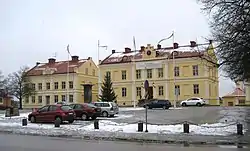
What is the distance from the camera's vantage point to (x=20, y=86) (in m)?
89.0

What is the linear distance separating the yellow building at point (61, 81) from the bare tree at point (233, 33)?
61.2 m

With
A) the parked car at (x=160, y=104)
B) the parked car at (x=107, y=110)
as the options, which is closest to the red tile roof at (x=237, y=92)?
the parked car at (x=160, y=104)

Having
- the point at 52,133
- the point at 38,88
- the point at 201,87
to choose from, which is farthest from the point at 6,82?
the point at 52,133

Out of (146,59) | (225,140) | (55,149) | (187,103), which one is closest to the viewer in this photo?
(55,149)

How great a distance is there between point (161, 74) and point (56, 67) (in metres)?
26.6

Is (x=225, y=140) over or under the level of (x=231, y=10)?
under

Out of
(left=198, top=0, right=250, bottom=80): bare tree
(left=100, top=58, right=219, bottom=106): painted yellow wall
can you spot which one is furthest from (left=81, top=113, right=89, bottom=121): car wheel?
(left=100, top=58, right=219, bottom=106): painted yellow wall

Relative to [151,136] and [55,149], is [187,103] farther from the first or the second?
[55,149]

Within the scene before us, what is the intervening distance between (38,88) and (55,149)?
80.1 meters

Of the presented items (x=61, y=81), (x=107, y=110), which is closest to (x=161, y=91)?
(x=61, y=81)

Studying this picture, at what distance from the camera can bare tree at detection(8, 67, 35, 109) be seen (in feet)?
292

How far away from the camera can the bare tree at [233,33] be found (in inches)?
1045

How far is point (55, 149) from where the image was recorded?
16969 millimetres

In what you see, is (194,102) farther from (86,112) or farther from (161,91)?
(86,112)
